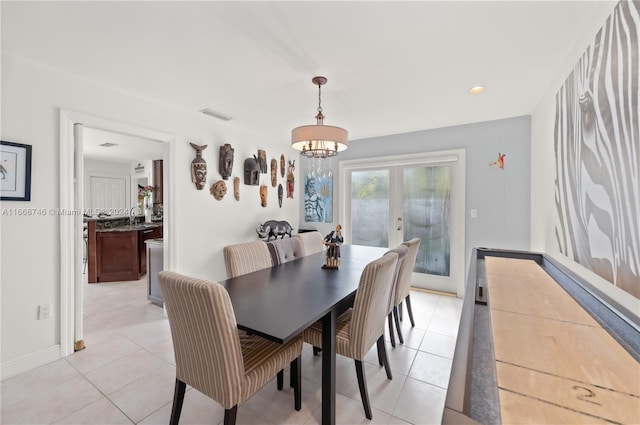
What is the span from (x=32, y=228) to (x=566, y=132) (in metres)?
3.94

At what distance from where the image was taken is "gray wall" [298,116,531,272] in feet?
10.5

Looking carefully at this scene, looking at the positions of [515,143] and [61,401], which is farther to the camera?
[515,143]

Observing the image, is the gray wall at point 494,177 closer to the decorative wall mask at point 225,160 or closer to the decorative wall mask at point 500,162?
the decorative wall mask at point 500,162

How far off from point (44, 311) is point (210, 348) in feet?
6.44

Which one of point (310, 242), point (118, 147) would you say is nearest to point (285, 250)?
point (310, 242)

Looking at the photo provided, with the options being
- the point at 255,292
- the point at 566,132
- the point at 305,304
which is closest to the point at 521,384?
the point at 305,304

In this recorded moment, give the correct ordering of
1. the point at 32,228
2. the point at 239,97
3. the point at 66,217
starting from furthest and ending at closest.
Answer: the point at 239,97 < the point at 66,217 < the point at 32,228

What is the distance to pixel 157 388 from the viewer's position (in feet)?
6.13

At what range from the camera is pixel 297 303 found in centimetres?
151

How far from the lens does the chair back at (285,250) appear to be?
8.38ft

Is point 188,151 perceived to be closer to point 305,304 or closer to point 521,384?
point 305,304

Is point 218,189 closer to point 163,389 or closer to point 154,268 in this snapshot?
point 154,268

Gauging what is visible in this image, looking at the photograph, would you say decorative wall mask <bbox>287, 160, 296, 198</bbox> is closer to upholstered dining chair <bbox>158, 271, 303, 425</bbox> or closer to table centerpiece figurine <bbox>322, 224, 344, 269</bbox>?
table centerpiece figurine <bbox>322, 224, 344, 269</bbox>

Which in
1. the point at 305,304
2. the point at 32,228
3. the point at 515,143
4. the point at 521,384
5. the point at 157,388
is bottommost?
the point at 157,388
